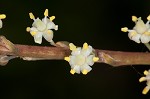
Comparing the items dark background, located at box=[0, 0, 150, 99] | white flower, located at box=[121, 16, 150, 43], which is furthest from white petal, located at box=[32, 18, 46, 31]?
dark background, located at box=[0, 0, 150, 99]

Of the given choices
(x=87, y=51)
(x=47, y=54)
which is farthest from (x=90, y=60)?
Result: (x=47, y=54)

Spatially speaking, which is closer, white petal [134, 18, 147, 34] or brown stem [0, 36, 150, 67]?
brown stem [0, 36, 150, 67]

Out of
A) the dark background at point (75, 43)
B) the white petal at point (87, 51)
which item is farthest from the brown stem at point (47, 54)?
the dark background at point (75, 43)

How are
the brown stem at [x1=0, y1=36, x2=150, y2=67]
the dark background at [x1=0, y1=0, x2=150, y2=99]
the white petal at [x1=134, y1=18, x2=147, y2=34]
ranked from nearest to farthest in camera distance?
the brown stem at [x1=0, y1=36, x2=150, y2=67] < the white petal at [x1=134, y1=18, x2=147, y2=34] < the dark background at [x1=0, y1=0, x2=150, y2=99]

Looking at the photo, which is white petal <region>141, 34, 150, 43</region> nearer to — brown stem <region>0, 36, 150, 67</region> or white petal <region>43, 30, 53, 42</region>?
brown stem <region>0, 36, 150, 67</region>

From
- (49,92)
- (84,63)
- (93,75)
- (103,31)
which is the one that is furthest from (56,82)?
(84,63)
